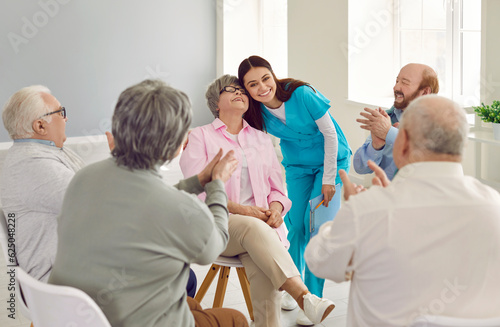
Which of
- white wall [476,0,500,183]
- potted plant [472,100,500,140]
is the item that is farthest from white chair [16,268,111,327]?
white wall [476,0,500,183]

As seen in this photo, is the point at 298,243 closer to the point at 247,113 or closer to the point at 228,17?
the point at 247,113

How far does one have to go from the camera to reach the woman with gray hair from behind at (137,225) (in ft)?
5.12

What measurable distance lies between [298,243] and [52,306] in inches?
72.8

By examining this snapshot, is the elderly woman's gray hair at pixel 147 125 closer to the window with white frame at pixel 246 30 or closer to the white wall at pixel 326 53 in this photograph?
the white wall at pixel 326 53

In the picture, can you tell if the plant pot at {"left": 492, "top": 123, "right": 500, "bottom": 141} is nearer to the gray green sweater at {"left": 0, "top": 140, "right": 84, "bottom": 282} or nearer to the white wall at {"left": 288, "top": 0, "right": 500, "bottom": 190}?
the white wall at {"left": 288, "top": 0, "right": 500, "bottom": 190}

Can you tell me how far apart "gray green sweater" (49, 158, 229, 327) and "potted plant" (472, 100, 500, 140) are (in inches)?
123

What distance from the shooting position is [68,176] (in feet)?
7.03

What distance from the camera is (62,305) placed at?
1.48 metres

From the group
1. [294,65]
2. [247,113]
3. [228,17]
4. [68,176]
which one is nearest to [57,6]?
[228,17]

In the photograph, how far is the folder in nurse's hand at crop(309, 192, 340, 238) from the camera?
3.10 metres

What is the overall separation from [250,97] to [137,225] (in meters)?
1.58

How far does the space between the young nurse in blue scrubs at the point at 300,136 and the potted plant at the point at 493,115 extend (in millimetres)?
1478

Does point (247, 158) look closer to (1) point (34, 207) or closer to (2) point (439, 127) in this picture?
(1) point (34, 207)

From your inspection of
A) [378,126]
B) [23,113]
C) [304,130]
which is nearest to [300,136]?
[304,130]
